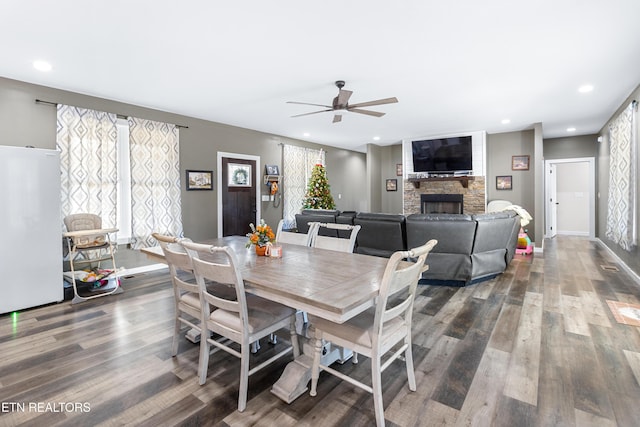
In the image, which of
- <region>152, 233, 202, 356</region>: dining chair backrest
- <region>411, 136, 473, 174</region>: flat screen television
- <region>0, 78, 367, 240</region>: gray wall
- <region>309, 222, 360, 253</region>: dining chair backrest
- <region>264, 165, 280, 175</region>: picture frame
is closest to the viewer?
<region>152, 233, 202, 356</region>: dining chair backrest

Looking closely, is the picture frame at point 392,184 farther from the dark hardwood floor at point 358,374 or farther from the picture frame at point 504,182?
the dark hardwood floor at point 358,374

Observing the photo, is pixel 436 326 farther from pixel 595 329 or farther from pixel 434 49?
pixel 434 49

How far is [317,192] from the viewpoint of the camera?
291 inches

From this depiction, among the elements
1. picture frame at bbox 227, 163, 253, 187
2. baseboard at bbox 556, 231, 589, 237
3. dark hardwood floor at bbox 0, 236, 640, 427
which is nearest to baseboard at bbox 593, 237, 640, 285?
dark hardwood floor at bbox 0, 236, 640, 427

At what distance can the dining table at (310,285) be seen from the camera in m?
1.43

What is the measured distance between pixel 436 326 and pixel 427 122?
4410 mm

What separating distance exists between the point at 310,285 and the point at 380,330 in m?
0.41

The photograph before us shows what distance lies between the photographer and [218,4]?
2.31 metres

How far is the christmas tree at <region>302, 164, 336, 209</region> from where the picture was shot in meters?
7.38

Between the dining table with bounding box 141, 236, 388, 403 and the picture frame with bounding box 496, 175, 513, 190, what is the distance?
6330mm

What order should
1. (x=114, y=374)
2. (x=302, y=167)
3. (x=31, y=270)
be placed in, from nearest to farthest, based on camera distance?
(x=114, y=374)
(x=31, y=270)
(x=302, y=167)

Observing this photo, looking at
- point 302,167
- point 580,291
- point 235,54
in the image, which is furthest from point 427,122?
point 235,54

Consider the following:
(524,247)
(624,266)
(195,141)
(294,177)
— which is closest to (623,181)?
(624,266)

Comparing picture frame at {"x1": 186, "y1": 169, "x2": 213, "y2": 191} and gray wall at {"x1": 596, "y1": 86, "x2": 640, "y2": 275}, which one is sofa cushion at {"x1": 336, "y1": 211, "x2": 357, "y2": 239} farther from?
gray wall at {"x1": 596, "y1": 86, "x2": 640, "y2": 275}
